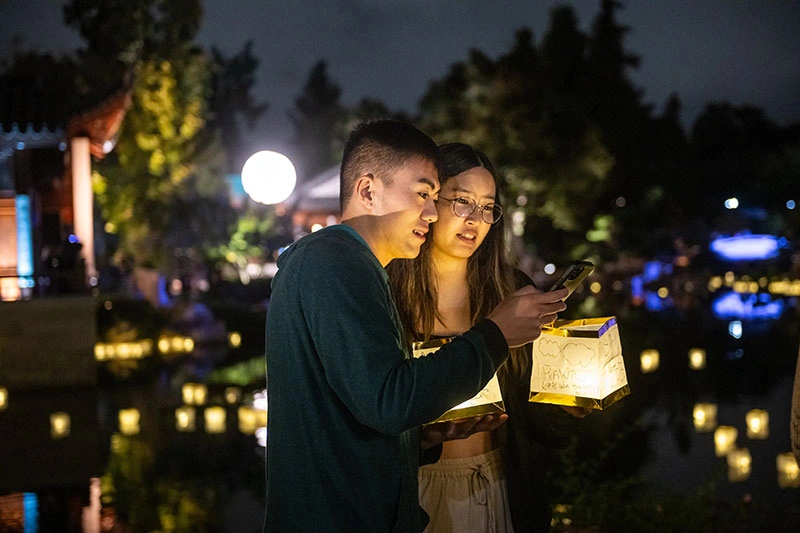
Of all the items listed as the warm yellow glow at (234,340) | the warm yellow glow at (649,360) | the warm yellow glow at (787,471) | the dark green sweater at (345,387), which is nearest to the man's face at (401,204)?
the dark green sweater at (345,387)

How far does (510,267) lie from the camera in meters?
3.49

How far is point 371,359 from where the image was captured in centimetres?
199

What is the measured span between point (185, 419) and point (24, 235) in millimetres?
8730

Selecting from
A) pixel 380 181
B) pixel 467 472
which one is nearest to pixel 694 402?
pixel 467 472

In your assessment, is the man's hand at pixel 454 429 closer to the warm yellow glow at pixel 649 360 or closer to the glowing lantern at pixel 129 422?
the glowing lantern at pixel 129 422

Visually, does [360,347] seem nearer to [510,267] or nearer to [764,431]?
[510,267]

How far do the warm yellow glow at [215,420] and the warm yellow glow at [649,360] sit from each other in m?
6.19

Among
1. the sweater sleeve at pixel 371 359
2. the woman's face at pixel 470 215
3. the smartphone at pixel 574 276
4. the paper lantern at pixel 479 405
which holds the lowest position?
the paper lantern at pixel 479 405

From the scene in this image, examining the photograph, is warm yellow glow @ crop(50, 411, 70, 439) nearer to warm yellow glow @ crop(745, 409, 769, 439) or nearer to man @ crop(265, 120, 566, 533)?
warm yellow glow @ crop(745, 409, 769, 439)

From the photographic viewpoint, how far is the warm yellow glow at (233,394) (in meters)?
10.9

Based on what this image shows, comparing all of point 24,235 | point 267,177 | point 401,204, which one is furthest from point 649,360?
point 24,235

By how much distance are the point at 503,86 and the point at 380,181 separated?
73.2 feet

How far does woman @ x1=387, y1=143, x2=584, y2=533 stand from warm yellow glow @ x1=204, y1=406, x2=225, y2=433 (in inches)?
252

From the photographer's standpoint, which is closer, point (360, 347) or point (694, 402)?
point (360, 347)
